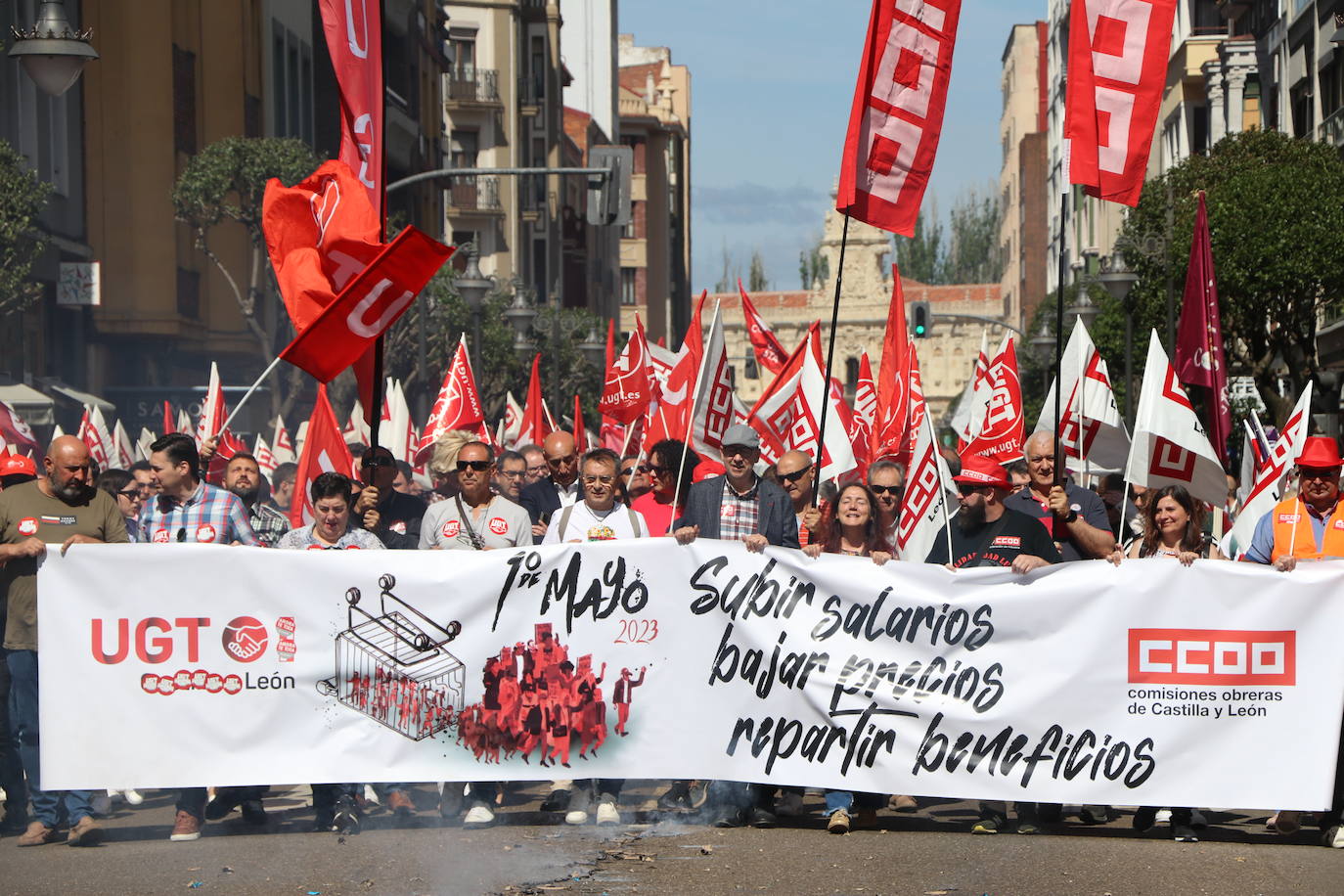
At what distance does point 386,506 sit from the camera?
34.2 feet

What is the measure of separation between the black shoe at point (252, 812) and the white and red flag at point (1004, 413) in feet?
15.2

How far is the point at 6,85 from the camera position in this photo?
25.8 m

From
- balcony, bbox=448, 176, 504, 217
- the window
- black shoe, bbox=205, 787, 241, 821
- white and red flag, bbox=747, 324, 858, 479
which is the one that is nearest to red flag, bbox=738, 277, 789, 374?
white and red flag, bbox=747, 324, 858, 479

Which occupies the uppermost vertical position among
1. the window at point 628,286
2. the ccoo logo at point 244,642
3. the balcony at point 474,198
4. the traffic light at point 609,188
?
the balcony at point 474,198

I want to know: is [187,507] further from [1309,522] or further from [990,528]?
[1309,522]

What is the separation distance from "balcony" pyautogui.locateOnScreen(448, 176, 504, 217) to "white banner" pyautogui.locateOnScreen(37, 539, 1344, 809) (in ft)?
163

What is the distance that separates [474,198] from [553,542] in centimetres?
5085

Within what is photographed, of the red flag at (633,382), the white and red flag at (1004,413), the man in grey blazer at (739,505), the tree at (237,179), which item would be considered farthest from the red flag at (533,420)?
the tree at (237,179)

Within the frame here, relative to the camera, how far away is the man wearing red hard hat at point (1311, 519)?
8.73 meters

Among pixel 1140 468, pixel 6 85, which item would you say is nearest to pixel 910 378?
pixel 1140 468

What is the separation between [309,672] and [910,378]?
295 inches

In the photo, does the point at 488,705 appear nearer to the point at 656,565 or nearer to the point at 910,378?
the point at 656,565

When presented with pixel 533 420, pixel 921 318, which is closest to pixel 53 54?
pixel 533 420

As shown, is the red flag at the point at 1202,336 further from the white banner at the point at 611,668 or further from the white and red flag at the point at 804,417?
the white banner at the point at 611,668
